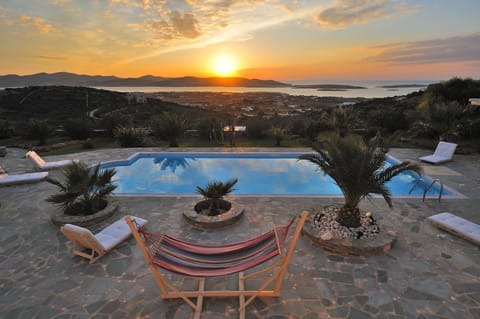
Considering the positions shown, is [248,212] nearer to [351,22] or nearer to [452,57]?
[351,22]

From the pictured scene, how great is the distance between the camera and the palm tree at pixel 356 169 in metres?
4.54

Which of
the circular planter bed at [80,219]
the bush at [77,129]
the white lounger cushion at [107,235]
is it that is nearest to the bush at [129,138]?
the bush at [77,129]

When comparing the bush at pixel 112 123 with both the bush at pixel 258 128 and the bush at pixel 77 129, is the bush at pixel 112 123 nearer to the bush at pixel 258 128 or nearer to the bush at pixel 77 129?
the bush at pixel 77 129

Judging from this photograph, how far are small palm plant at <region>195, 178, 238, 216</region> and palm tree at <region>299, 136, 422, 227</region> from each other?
220 centimetres

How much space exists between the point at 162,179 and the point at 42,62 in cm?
4596

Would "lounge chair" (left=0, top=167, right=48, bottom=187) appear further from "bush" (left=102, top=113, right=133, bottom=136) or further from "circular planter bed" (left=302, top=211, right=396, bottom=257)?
"circular planter bed" (left=302, top=211, right=396, bottom=257)

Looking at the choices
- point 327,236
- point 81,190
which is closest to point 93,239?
→ point 81,190

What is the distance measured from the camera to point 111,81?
108 metres

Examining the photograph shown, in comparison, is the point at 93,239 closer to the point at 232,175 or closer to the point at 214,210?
the point at 214,210

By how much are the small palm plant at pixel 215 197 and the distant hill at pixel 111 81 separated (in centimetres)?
8756

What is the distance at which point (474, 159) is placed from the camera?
10.1 m

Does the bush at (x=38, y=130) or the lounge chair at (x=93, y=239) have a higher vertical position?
the bush at (x=38, y=130)

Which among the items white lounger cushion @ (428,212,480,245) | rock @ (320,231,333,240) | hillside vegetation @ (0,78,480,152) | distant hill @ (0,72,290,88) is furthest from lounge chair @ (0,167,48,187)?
distant hill @ (0,72,290,88)

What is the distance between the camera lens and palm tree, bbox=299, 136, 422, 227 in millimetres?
4537
